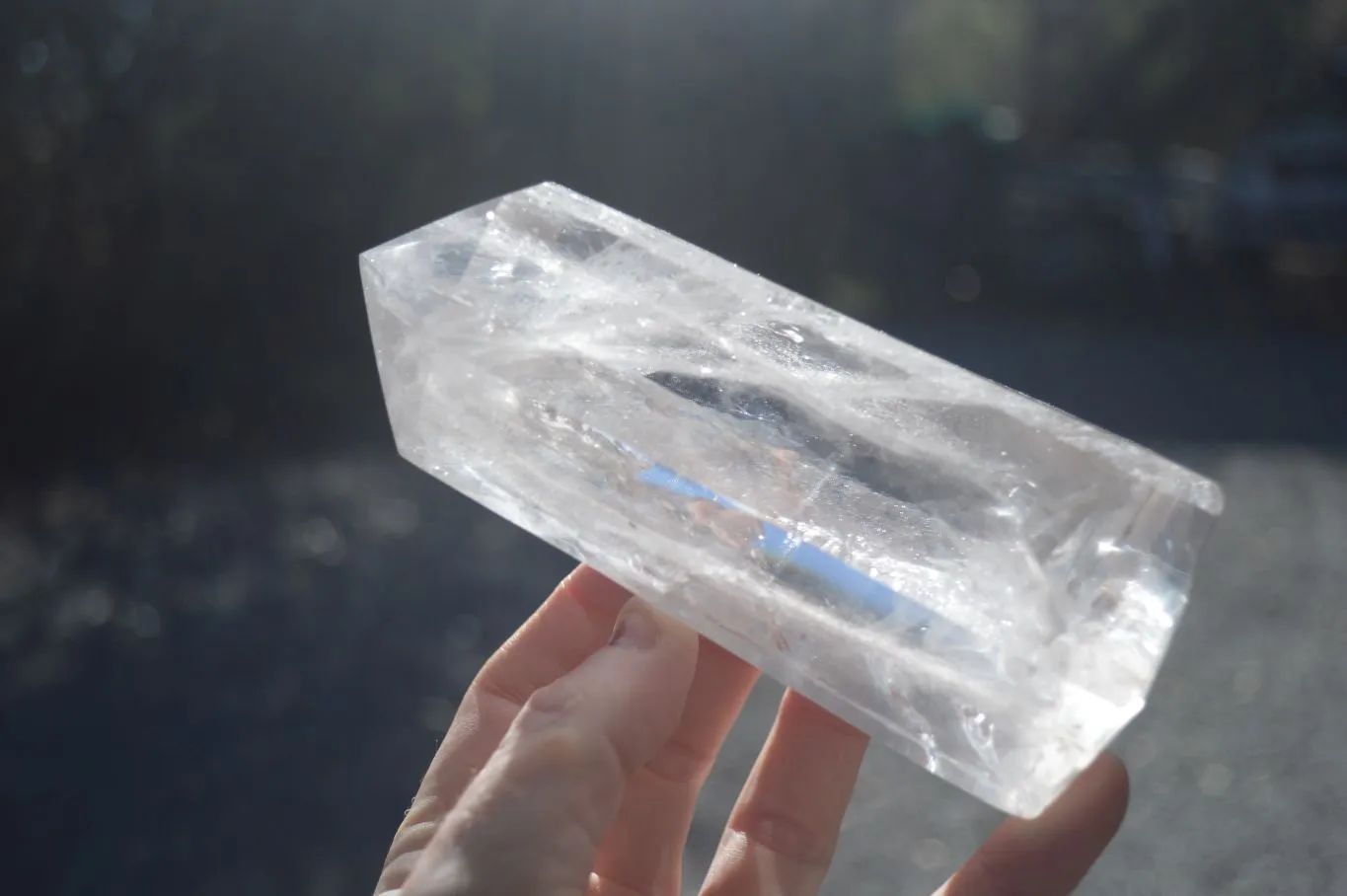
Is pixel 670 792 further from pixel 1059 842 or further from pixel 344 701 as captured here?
pixel 344 701

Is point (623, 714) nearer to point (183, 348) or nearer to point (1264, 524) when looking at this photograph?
point (1264, 524)

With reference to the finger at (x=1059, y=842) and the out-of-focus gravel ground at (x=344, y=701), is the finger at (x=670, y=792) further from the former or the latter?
the out-of-focus gravel ground at (x=344, y=701)

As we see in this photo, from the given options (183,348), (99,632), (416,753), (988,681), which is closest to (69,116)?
(183,348)

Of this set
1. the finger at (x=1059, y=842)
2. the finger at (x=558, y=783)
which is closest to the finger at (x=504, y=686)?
the finger at (x=558, y=783)

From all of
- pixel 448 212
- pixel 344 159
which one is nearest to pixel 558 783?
pixel 344 159

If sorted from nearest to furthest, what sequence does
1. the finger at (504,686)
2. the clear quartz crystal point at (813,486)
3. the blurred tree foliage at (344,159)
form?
1. the clear quartz crystal point at (813,486)
2. the finger at (504,686)
3. the blurred tree foliage at (344,159)

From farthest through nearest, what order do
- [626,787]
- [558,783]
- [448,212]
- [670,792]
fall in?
[448,212] < [670,792] < [626,787] < [558,783]
